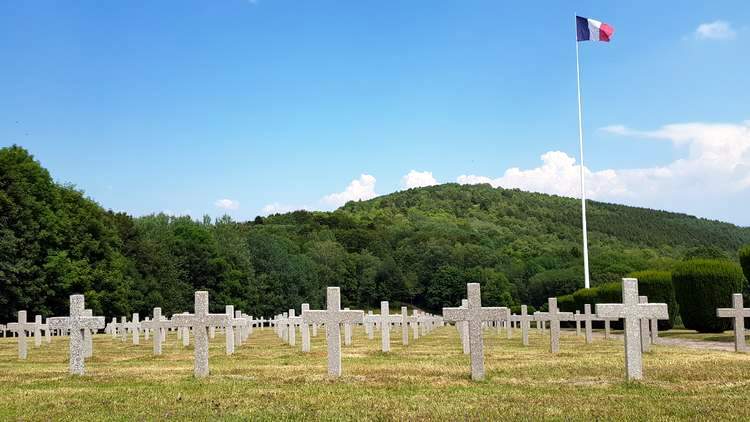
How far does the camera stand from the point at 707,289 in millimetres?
35438

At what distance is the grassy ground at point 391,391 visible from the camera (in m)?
10.1

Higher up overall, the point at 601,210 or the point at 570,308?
the point at 601,210

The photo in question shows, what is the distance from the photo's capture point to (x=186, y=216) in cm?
9238

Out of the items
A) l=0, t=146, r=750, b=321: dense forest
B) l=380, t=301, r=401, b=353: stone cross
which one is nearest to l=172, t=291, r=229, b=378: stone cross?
l=380, t=301, r=401, b=353: stone cross

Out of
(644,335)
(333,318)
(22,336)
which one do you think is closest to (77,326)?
(333,318)

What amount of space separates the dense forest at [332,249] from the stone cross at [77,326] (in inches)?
1369

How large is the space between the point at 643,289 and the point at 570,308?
48.5 ft

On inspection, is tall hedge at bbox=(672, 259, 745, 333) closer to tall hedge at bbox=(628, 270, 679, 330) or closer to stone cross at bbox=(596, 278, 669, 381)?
tall hedge at bbox=(628, 270, 679, 330)

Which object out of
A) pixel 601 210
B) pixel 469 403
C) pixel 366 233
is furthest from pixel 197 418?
pixel 601 210

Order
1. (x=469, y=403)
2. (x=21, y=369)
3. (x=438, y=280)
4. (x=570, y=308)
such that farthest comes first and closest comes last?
(x=438, y=280), (x=570, y=308), (x=21, y=369), (x=469, y=403)

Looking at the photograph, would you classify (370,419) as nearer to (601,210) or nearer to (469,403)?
(469,403)

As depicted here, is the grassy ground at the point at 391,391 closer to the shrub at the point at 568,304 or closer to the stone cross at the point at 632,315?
the stone cross at the point at 632,315

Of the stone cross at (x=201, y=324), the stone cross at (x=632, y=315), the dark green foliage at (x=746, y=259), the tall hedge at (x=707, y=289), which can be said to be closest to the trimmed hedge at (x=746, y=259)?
the dark green foliage at (x=746, y=259)

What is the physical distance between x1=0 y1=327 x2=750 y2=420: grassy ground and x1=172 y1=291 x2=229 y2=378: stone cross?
1.15 feet
